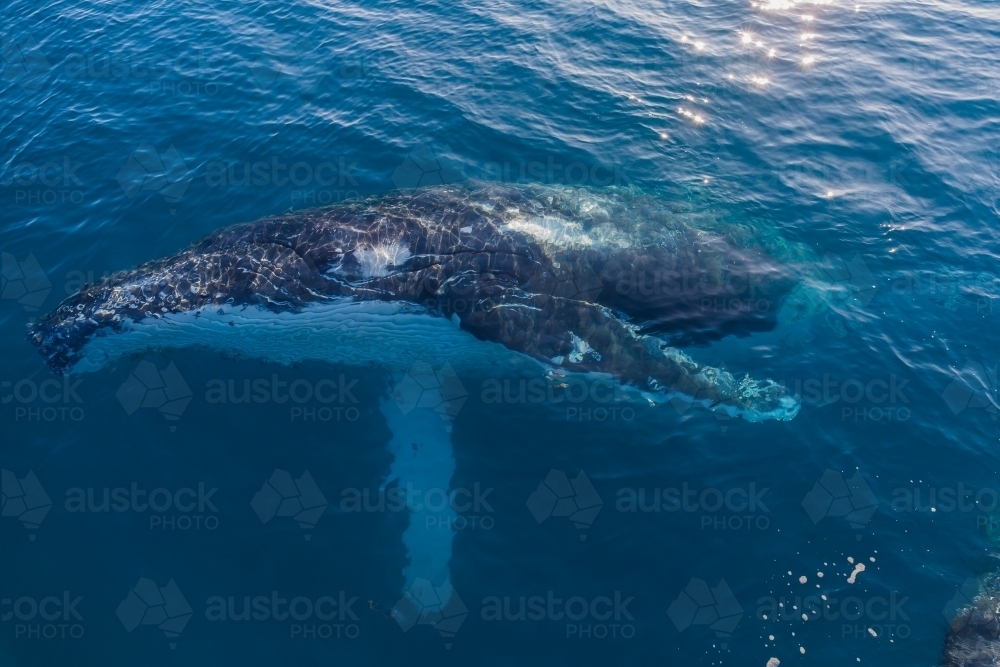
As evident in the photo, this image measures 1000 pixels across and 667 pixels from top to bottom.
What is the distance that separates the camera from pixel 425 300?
15.5m

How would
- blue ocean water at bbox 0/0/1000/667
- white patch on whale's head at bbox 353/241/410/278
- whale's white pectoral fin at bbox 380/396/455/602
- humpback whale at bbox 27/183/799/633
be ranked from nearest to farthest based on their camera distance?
blue ocean water at bbox 0/0/1000/667
whale's white pectoral fin at bbox 380/396/455/602
humpback whale at bbox 27/183/799/633
white patch on whale's head at bbox 353/241/410/278

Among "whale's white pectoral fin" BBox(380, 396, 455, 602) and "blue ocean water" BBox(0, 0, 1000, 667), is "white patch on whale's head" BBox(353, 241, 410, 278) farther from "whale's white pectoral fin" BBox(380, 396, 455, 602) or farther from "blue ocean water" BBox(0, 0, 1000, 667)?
"whale's white pectoral fin" BBox(380, 396, 455, 602)

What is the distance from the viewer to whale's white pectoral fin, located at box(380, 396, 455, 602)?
44.7 ft

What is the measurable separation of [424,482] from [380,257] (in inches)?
207

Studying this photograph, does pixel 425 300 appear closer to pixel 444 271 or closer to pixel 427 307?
pixel 427 307

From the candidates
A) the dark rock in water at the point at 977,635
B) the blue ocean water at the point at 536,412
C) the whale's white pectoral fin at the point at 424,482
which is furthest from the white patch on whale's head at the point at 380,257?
the dark rock in water at the point at 977,635

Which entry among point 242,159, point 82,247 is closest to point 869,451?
point 242,159

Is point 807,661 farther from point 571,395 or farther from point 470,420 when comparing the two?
point 470,420

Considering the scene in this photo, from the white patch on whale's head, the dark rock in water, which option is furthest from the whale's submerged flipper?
the dark rock in water

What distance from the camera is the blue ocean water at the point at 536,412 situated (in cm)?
1284

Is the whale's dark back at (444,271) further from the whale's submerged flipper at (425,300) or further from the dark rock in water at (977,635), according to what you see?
the dark rock in water at (977,635)

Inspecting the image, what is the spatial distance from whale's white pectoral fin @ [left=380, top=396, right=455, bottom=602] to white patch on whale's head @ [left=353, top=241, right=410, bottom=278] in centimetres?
312

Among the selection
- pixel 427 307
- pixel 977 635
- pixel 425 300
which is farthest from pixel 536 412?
pixel 977 635

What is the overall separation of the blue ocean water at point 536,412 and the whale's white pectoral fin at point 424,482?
8.5 inches
